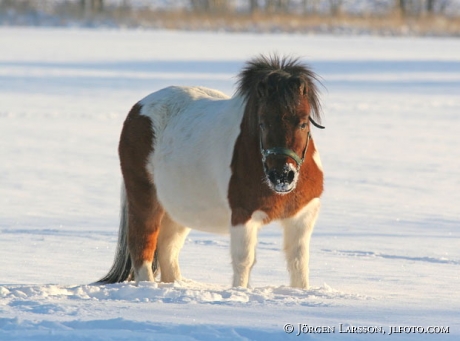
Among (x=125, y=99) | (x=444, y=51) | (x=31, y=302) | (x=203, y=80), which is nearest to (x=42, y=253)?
(x=31, y=302)

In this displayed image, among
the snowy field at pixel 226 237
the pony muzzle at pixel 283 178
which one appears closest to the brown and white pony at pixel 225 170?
the pony muzzle at pixel 283 178

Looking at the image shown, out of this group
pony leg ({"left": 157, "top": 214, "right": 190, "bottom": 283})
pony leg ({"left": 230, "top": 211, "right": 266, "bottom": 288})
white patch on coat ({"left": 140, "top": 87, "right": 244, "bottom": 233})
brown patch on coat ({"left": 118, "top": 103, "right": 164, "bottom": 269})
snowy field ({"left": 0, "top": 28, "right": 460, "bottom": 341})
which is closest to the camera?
snowy field ({"left": 0, "top": 28, "right": 460, "bottom": 341})

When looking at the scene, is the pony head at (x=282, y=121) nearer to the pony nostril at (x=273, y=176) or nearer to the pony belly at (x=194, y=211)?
the pony nostril at (x=273, y=176)

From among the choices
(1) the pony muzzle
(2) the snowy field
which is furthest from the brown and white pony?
(2) the snowy field

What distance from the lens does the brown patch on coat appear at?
5156 millimetres

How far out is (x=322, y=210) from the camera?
314 inches

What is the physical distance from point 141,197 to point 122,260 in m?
0.43

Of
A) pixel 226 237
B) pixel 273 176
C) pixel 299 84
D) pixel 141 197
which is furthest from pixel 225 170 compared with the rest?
pixel 226 237

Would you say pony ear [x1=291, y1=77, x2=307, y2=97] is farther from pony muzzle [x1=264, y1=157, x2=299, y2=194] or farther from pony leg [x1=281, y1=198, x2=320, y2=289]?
pony leg [x1=281, y1=198, x2=320, y2=289]

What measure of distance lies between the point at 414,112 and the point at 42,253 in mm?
9852

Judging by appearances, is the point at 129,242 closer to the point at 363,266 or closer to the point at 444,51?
the point at 363,266

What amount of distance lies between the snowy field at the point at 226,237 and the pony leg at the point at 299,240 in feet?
0.36

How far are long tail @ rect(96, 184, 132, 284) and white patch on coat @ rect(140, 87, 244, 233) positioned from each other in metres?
0.41

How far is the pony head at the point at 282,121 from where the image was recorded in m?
4.14
